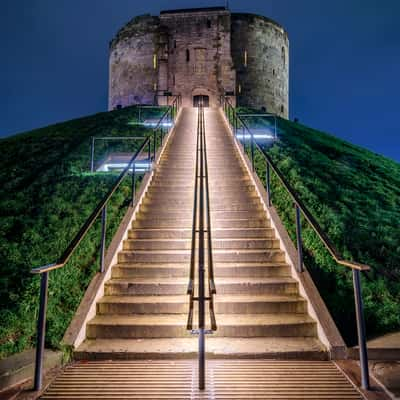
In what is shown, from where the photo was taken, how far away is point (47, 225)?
5719 millimetres

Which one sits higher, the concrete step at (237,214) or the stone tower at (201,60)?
the stone tower at (201,60)

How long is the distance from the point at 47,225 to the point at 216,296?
314 cm

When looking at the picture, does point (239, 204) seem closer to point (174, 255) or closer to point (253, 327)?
point (174, 255)

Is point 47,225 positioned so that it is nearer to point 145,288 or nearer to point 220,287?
point 145,288

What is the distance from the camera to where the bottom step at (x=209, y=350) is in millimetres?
3422

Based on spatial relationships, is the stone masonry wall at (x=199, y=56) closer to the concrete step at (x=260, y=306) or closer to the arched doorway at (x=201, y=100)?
the arched doorway at (x=201, y=100)

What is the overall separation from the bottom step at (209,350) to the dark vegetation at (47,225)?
456 mm

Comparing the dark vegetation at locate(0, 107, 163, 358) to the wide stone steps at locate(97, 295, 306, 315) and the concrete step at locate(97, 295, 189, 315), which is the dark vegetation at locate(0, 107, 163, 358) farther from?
the wide stone steps at locate(97, 295, 306, 315)

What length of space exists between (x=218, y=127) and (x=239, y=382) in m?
11.5

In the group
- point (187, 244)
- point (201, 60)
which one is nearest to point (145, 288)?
point (187, 244)

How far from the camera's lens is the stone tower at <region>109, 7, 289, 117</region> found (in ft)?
91.1

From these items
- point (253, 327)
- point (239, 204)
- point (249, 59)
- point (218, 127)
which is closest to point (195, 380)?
point (253, 327)

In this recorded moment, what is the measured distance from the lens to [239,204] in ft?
21.2

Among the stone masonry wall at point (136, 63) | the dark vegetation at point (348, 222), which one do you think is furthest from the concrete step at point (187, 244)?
the stone masonry wall at point (136, 63)
